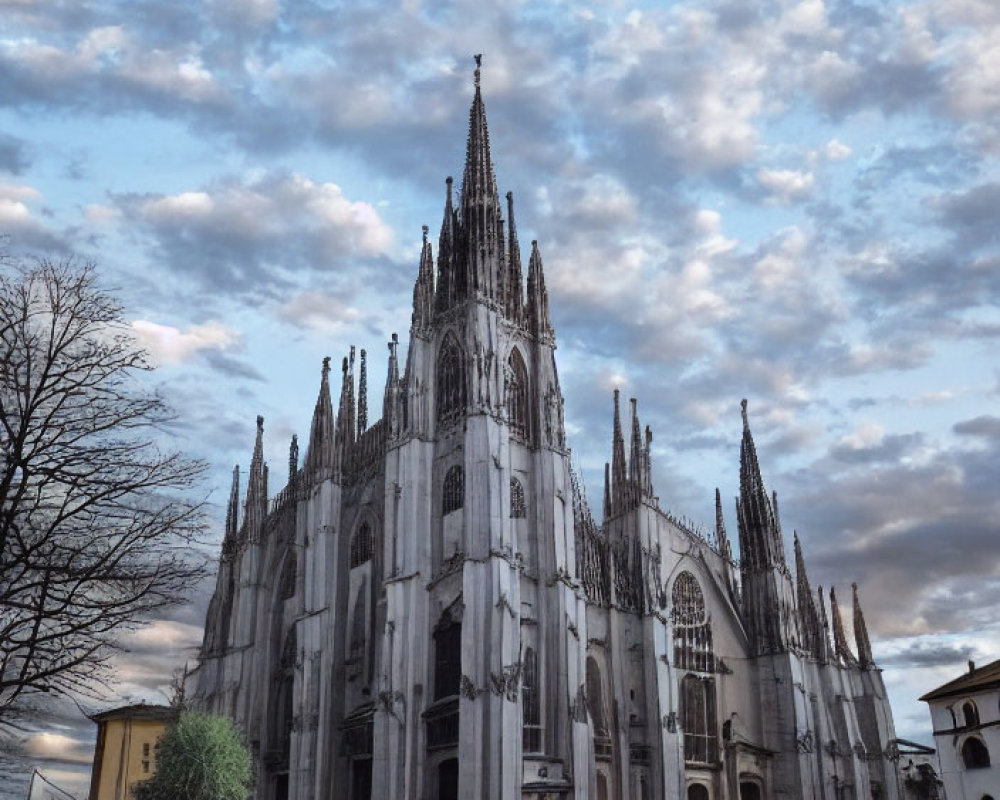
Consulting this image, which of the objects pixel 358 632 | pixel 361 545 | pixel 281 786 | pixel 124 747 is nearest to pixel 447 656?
pixel 358 632

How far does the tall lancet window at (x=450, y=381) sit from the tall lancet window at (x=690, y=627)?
17738 mm

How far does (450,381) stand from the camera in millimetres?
50688

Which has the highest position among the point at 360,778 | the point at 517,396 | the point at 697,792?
the point at 517,396

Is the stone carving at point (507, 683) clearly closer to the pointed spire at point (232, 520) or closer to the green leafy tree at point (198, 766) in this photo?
the green leafy tree at point (198, 766)

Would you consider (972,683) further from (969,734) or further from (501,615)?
(501,615)

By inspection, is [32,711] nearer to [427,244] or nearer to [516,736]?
[516,736]

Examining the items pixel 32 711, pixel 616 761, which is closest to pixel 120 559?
pixel 32 711

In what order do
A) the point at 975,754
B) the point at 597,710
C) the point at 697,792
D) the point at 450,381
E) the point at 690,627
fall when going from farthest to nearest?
the point at 690,627 < the point at 697,792 < the point at 450,381 < the point at 597,710 < the point at 975,754

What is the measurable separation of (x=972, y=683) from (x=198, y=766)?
33.4m

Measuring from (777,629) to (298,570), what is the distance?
93.0 feet

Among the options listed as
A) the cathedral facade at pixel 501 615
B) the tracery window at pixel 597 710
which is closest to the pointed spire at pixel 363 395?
the cathedral facade at pixel 501 615

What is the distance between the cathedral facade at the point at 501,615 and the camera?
4347cm

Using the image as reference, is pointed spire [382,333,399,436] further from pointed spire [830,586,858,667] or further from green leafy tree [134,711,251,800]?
pointed spire [830,586,858,667]

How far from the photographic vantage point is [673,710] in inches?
1954
